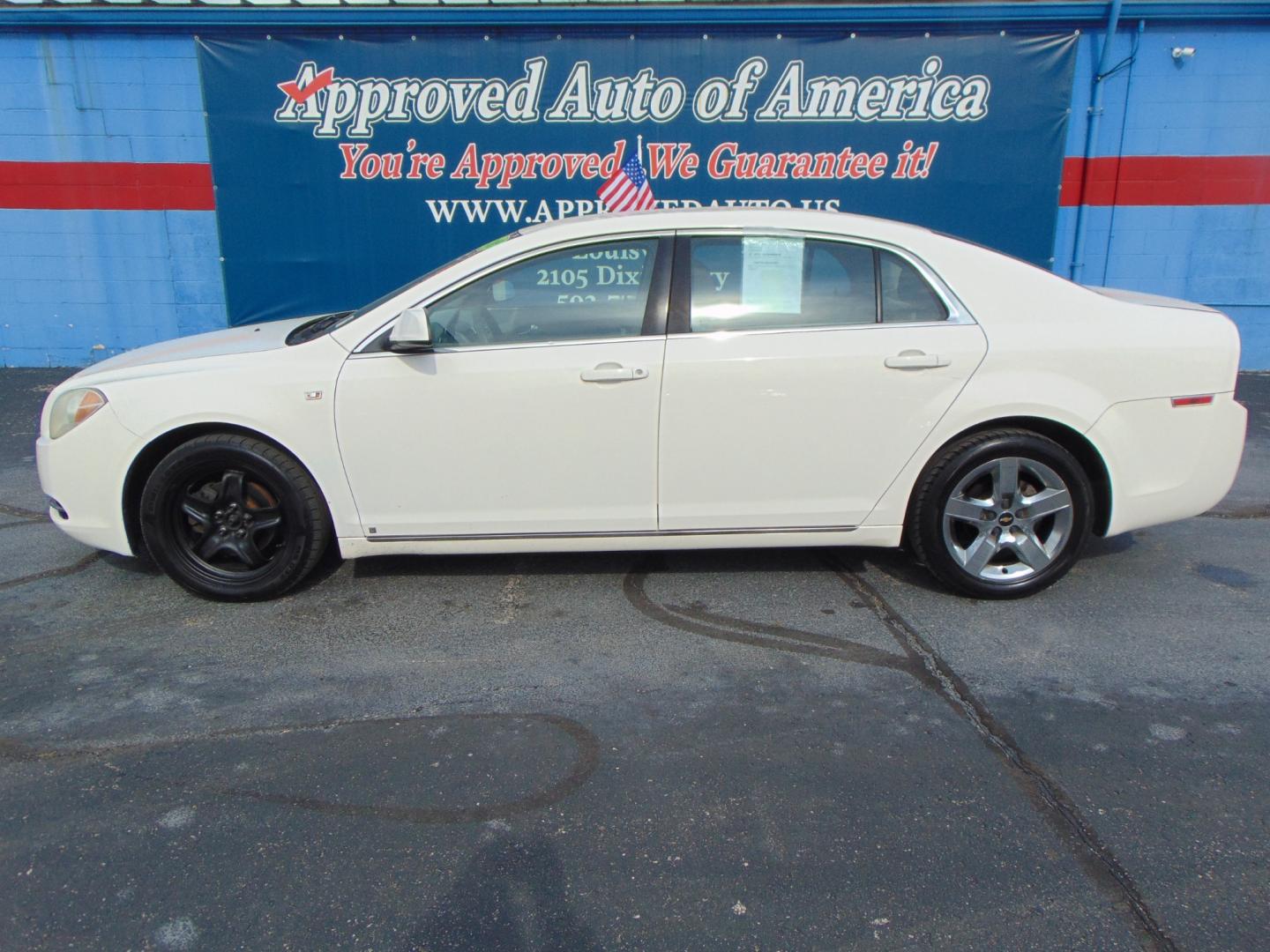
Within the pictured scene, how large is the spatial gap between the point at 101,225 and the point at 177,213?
84 centimetres

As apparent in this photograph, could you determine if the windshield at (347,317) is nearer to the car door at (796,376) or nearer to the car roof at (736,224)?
the car roof at (736,224)

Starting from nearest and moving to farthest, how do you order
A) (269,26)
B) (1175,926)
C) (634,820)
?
1. (1175,926)
2. (634,820)
3. (269,26)

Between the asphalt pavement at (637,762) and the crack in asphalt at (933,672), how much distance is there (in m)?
0.01

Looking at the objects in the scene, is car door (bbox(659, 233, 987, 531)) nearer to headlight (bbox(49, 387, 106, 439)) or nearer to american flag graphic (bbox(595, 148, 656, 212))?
headlight (bbox(49, 387, 106, 439))

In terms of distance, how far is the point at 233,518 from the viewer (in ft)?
13.1

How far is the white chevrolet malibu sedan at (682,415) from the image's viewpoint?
3787mm

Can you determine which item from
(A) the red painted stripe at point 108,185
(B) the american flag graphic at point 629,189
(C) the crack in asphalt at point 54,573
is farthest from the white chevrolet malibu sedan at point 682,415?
(A) the red painted stripe at point 108,185

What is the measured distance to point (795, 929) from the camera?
2189 mm

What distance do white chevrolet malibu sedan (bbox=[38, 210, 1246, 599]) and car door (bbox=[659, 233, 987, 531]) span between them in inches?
0.4

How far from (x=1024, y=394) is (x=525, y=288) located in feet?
7.14

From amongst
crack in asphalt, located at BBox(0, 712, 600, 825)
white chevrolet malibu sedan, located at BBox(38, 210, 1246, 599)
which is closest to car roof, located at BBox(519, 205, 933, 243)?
white chevrolet malibu sedan, located at BBox(38, 210, 1246, 599)

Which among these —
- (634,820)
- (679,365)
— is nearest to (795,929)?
(634,820)

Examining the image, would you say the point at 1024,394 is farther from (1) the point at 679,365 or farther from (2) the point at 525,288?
(2) the point at 525,288

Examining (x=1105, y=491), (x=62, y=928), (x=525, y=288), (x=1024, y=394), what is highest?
(x=525, y=288)
